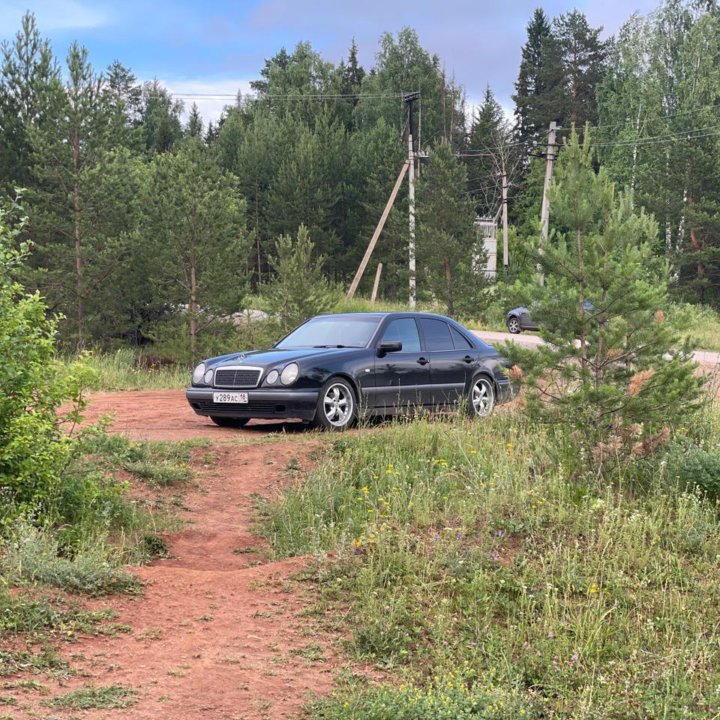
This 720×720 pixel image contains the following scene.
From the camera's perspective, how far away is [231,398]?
12.1m

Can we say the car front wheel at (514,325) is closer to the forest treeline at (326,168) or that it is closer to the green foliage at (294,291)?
the forest treeline at (326,168)

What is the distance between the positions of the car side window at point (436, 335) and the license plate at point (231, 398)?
2.68m

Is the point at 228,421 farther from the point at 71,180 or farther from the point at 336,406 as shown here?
the point at 71,180

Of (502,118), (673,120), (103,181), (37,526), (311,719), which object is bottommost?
(311,719)

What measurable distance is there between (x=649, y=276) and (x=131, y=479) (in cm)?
515

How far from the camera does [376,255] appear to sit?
5397cm

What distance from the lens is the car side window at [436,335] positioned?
13.5 meters

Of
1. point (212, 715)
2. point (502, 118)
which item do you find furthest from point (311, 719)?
point (502, 118)

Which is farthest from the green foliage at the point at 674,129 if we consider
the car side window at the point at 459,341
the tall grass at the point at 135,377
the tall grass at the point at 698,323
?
the car side window at the point at 459,341

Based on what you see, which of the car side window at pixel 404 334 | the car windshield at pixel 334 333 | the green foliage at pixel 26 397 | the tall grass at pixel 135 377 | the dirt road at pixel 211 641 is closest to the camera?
the dirt road at pixel 211 641

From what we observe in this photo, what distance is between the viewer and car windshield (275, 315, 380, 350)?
1285 cm

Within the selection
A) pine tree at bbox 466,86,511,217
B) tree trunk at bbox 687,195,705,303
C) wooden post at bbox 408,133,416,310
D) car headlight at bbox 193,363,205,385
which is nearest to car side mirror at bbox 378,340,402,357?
car headlight at bbox 193,363,205,385

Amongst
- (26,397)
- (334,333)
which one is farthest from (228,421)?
(26,397)

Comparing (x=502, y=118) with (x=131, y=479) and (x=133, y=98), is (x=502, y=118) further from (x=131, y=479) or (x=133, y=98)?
(x=131, y=479)
